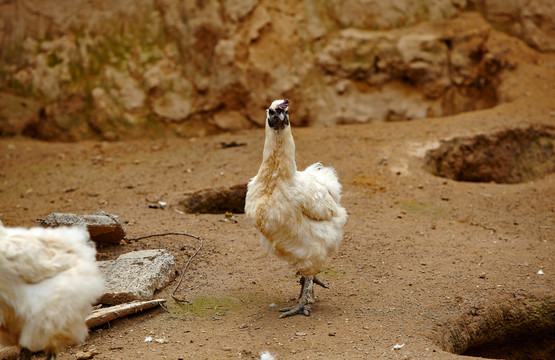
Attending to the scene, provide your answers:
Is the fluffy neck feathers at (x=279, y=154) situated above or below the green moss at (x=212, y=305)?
above

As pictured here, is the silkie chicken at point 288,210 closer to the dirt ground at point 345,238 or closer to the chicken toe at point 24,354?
the dirt ground at point 345,238

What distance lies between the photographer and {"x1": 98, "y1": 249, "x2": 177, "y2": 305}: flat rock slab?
566 cm

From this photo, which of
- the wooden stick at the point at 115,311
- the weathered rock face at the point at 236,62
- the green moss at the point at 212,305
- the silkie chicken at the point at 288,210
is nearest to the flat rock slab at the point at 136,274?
the wooden stick at the point at 115,311

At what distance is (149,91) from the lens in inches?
491

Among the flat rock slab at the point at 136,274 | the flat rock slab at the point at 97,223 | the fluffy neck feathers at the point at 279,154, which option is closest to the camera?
the fluffy neck feathers at the point at 279,154

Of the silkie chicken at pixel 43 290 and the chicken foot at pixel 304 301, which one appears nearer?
the silkie chicken at pixel 43 290

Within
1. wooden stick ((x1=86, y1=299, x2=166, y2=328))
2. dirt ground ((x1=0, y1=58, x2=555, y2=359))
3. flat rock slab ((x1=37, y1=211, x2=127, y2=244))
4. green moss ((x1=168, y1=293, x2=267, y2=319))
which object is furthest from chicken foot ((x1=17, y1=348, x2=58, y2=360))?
flat rock slab ((x1=37, y1=211, x2=127, y2=244))

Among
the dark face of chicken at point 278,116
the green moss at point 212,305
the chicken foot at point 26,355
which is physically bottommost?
the green moss at point 212,305

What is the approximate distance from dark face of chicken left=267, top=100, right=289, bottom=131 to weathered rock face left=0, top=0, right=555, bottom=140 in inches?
287

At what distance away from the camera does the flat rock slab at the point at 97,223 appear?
6332 millimetres

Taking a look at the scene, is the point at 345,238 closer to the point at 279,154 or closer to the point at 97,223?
the point at 279,154

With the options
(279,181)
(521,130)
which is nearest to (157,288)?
(279,181)

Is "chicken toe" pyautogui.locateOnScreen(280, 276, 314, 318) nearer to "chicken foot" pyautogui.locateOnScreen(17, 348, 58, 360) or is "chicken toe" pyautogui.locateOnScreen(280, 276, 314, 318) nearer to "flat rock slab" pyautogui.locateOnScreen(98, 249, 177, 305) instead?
"flat rock slab" pyautogui.locateOnScreen(98, 249, 177, 305)

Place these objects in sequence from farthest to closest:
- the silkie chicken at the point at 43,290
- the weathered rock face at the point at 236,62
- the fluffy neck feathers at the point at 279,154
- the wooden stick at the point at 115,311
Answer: the weathered rock face at the point at 236,62 < the fluffy neck feathers at the point at 279,154 < the wooden stick at the point at 115,311 < the silkie chicken at the point at 43,290
